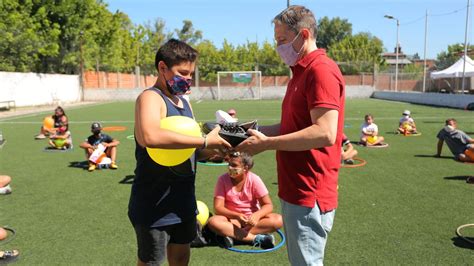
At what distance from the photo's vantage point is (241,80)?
5047cm

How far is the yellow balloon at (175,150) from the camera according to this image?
2.75 metres

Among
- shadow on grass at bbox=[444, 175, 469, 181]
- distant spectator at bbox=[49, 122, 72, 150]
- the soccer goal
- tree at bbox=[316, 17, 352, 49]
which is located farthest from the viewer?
tree at bbox=[316, 17, 352, 49]

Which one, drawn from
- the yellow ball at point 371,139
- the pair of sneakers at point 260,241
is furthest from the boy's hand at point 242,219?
the yellow ball at point 371,139

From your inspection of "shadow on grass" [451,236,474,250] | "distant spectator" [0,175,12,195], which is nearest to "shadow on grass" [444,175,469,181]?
"shadow on grass" [451,236,474,250]

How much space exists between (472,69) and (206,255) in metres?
34.4

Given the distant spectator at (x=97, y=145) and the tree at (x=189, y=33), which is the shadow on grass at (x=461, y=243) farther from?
the tree at (x=189, y=33)

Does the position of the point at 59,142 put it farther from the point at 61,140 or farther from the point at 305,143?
the point at 305,143

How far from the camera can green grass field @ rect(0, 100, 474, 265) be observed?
472 cm

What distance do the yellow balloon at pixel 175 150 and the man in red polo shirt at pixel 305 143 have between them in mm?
379

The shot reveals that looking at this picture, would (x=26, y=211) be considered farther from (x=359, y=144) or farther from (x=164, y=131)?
(x=359, y=144)

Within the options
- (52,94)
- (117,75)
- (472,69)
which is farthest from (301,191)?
(117,75)

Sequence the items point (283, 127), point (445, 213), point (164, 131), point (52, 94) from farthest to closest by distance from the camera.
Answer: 1. point (52, 94)
2. point (445, 213)
3. point (283, 127)
4. point (164, 131)

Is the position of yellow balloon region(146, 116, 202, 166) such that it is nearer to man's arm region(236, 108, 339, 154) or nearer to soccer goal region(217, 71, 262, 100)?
man's arm region(236, 108, 339, 154)

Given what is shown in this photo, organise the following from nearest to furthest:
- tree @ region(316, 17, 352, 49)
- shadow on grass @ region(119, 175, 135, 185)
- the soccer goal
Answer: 1. shadow on grass @ region(119, 175, 135, 185)
2. the soccer goal
3. tree @ region(316, 17, 352, 49)
